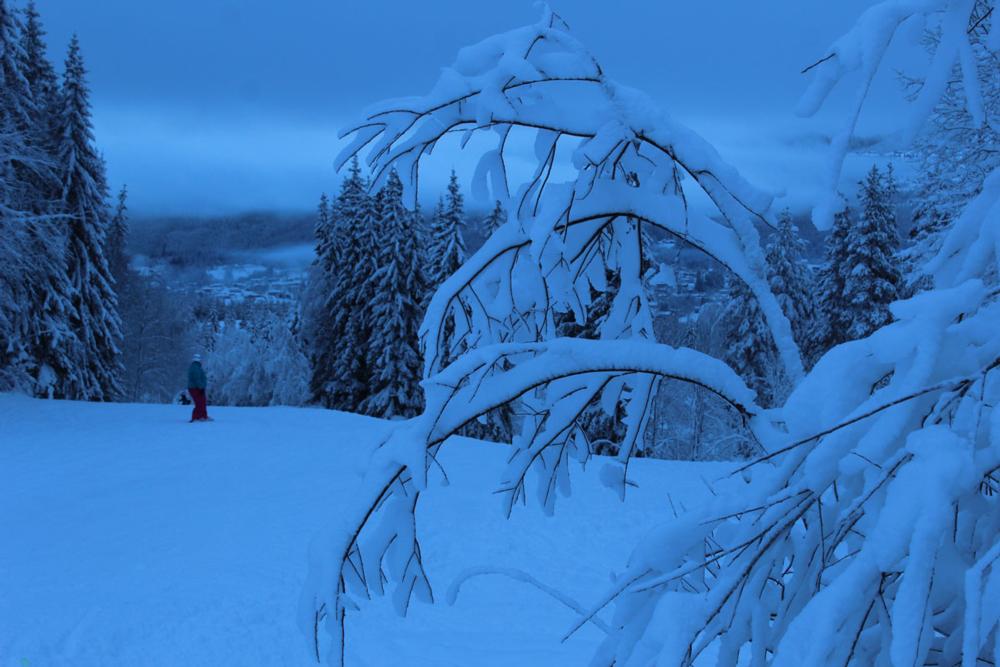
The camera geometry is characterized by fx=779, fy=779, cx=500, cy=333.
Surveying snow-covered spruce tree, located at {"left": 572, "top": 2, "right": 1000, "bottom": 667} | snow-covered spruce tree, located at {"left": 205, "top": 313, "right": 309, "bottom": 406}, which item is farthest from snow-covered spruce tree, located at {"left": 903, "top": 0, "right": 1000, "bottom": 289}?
snow-covered spruce tree, located at {"left": 205, "top": 313, "right": 309, "bottom": 406}

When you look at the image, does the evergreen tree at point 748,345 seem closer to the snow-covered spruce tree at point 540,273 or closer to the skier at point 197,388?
the skier at point 197,388

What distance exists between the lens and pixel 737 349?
26.1 metres

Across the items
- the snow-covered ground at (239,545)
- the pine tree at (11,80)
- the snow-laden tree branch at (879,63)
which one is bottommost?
the snow-covered ground at (239,545)

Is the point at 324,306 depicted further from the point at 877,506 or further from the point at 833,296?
the point at 877,506

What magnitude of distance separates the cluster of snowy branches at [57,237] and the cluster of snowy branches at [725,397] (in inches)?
760

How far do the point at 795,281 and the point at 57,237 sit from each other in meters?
21.8

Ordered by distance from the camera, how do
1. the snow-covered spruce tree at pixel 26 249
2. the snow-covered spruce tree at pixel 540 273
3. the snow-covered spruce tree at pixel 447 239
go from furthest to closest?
the snow-covered spruce tree at pixel 447 239, the snow-covered spruce tree at pixel 26 249, the snow-covered spruce tree at pixel 540 273

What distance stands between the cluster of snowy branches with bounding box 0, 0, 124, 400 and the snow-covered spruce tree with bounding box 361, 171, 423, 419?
9506 millimetres

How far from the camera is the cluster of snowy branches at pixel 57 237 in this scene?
20.2 m

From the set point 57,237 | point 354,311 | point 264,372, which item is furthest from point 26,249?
point 264,372

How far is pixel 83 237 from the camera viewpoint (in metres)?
26.1

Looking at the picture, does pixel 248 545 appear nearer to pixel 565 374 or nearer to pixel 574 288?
pixel 574 288

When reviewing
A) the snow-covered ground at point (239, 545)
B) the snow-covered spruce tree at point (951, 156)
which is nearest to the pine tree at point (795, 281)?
the snow-covered spruce tree at point (951, 156)

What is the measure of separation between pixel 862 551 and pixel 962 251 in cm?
93
